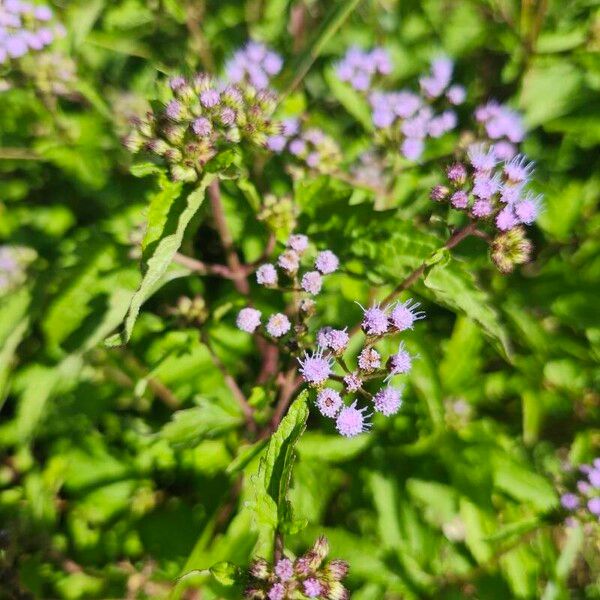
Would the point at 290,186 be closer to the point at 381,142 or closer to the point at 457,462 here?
the point at 381,142

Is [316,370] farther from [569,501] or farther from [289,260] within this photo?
[569,501]

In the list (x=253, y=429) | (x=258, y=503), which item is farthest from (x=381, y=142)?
(x=258, y=503)

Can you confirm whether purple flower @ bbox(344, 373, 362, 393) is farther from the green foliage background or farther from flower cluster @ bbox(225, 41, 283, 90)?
flower cluster @ bbox(225, 41, 283, 90)

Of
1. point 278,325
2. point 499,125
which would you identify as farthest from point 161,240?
point 499,125

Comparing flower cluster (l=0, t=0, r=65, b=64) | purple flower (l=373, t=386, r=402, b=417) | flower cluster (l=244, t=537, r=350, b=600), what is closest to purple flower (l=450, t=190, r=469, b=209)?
purple flower (l=373, t=386, r=402, b=417)

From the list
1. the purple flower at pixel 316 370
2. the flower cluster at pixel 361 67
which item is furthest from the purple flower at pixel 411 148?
the purple flower at pixel 316 370
